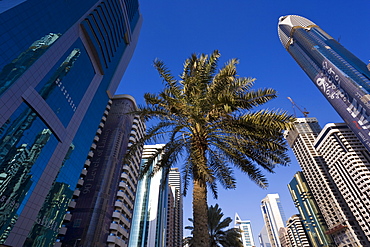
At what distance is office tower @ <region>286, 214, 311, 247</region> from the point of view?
13975 cm

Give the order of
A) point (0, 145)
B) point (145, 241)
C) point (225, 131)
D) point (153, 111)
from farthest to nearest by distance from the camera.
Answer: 1. point (145, 241)
2. point (0, 145)
3. point (153, 111)
4. point (225, 131)

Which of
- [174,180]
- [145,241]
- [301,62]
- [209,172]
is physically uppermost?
[301,62]

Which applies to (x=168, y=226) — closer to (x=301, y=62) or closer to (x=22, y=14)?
(x=22, y=14)

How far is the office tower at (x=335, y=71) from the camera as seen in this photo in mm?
79194

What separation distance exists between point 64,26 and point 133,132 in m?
33.8

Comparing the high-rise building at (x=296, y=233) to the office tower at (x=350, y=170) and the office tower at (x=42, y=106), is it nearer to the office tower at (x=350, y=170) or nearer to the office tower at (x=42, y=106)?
the office tower at (x=350, y=170)

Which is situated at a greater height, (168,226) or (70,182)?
(168,226)

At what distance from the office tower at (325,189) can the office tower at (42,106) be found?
9532 cm

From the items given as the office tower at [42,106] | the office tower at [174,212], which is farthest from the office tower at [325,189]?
the office tower at [42,106]

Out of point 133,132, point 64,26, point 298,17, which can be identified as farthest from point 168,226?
point 298,17

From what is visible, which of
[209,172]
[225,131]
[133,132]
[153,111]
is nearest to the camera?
[209,172]

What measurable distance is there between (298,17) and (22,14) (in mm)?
156630

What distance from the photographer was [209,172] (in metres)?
7.96

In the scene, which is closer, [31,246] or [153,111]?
[153,111]
